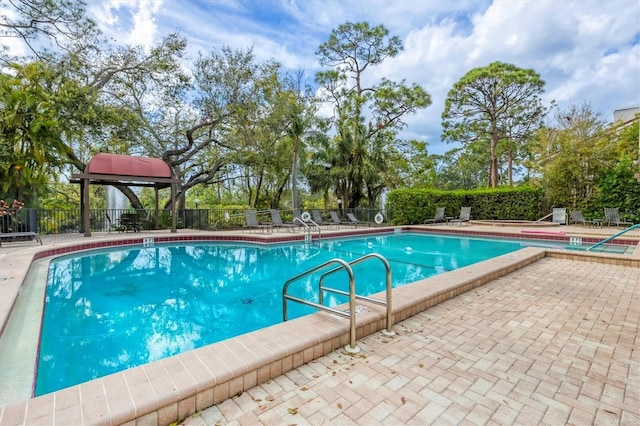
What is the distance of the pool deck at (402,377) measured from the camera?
181 centimetres

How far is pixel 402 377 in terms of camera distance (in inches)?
89.4

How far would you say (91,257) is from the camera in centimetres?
879

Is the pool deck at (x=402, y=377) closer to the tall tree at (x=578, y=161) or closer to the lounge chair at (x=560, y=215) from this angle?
the lounge chair at (x=560, y=215)

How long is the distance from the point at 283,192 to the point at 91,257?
15.4 metres

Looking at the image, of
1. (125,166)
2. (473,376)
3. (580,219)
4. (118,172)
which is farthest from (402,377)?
(580,219)

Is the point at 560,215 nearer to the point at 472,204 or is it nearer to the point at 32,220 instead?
the point at 472,204

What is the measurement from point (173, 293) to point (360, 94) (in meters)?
19.3

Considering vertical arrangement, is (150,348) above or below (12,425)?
below

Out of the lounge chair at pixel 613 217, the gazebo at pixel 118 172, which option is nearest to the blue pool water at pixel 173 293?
the gazebo at pixel 118 172

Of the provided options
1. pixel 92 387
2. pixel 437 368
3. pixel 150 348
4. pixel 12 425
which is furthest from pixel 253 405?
pixel 150 348

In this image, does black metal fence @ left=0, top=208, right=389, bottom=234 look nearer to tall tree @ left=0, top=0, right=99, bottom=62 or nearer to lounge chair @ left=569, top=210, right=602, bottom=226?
tall tree @ left=0, top=0, right=99, bottom=62

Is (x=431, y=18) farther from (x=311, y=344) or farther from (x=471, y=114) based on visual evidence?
(x=311, y=344)

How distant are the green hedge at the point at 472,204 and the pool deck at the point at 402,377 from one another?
12.5 meters

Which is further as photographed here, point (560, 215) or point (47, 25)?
point (560, 215)
